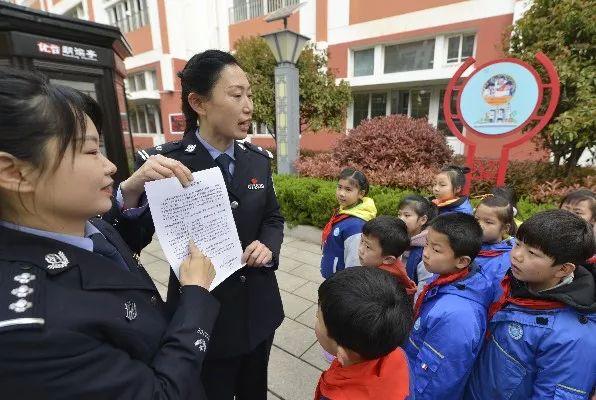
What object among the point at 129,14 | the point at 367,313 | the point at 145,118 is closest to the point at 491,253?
the point at 367,313

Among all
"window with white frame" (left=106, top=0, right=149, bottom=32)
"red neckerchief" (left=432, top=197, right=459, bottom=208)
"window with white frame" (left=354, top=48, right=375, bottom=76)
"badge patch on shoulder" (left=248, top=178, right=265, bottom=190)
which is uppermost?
"window with white frame" (left=106, top=0, right=149, bottom=32)

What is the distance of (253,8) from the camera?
13.9m

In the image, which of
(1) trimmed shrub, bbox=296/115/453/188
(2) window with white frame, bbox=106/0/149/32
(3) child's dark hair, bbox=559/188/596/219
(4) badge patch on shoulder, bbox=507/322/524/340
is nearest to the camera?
(4) badge patch on shoulder, bbox=507/322/524/340

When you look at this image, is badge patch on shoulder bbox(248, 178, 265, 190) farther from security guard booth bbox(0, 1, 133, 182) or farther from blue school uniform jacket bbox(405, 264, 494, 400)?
security guard booth bbox(0, 1, 133, 182)

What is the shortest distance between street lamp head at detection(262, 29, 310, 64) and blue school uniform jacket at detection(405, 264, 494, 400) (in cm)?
546

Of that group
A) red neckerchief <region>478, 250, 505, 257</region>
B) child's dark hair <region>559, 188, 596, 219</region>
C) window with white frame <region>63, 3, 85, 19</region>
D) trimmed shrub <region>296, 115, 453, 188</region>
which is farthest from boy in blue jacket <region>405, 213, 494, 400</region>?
window with white frame <region>63, 3, 85, 19</region>

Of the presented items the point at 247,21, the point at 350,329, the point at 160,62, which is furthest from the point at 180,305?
the point at 160,62

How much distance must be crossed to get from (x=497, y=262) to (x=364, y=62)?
39.0 ft

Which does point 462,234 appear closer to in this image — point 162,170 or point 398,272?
point 398,272

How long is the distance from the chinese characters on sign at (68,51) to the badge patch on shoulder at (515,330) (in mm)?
5438

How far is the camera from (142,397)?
710 mm

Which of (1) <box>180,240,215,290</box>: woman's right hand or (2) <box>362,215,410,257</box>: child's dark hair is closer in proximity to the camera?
(1) <box>180,240,215,290</box>: woman's right hand

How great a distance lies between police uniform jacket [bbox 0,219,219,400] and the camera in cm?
61

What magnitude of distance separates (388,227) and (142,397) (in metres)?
1.57
